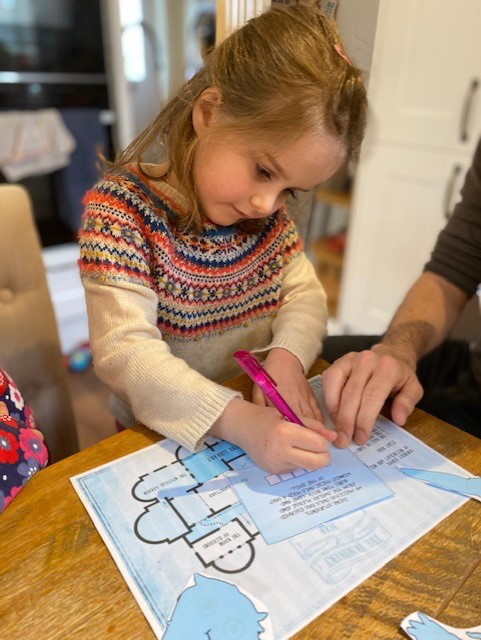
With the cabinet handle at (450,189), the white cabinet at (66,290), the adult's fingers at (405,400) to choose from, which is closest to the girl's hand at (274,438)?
the adult's fingers at (405,400)

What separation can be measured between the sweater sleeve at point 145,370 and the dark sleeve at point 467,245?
627 millimetres

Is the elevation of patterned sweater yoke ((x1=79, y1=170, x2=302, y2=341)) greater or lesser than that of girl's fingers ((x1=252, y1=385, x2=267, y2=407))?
greater

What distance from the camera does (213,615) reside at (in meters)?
0.39

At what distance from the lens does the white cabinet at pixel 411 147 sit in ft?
5.35

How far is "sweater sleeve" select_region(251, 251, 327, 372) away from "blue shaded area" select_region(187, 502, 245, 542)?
0.93 feet

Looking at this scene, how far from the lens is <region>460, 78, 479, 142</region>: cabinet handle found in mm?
1627

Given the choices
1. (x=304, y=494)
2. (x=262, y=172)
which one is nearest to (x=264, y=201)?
(x=262, y=172)

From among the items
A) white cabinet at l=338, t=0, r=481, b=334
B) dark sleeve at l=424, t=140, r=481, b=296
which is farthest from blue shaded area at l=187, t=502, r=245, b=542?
white cabinet at l=338, t=0, r=481, b=334

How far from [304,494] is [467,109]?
5.24ft

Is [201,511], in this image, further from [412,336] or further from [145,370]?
[412,336]

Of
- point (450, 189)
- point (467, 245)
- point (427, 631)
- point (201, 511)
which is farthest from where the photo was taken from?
point (450, 189)

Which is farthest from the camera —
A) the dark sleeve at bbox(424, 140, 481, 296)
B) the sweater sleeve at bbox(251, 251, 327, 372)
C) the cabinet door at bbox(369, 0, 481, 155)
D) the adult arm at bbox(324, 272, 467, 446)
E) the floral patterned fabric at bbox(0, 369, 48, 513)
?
the cabinet door at bbox(369, 0, 481, 155)

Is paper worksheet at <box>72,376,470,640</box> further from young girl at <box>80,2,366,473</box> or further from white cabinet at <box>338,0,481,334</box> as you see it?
white cabinet at <box>338,0,481,334</box>

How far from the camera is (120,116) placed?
2.19m
